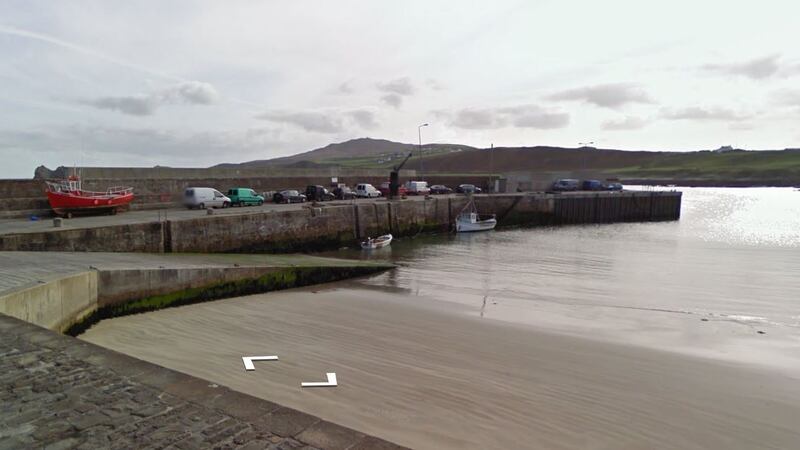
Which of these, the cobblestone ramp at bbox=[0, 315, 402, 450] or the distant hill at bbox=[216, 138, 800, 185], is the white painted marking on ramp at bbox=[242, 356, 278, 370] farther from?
the distant hill at bbox=[216, 138, 800, 185]

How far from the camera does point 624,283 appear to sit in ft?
65.7

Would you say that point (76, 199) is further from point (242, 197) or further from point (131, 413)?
point (131, 413)

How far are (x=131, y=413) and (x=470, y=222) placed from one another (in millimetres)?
37444

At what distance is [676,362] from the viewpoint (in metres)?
10.4

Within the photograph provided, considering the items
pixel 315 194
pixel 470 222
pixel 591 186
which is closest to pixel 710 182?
pixel 591 186

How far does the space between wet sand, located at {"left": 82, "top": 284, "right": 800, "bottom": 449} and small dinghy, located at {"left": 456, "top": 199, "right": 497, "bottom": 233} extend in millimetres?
27516

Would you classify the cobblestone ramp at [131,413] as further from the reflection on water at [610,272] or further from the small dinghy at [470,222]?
the small dinghy at [470,222]

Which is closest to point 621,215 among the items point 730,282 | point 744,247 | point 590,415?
point 744,247

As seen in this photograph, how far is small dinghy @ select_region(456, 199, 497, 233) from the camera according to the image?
40500 millimetres

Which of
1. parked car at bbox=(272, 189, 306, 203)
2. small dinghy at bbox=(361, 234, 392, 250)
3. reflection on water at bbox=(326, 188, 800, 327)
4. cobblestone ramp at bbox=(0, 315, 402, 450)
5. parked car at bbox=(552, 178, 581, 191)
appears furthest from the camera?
parked car at bbox=(552, 178, 581, 191)

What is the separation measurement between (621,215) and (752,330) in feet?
157

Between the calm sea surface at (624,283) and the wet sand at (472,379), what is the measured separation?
2.15 metres

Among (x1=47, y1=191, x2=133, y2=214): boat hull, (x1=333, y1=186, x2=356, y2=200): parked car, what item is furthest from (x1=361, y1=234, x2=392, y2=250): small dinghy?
(x1=47, y1=191, x2=133, y2=214): boat hull

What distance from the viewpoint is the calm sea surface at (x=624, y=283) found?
43.4 ft
